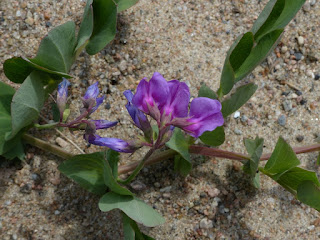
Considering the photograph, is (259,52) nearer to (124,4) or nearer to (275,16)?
(275,16)

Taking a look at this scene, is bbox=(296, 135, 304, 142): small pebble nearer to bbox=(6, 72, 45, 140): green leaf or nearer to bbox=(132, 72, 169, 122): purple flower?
bbox=(132, 72, 169, 122): purple flower

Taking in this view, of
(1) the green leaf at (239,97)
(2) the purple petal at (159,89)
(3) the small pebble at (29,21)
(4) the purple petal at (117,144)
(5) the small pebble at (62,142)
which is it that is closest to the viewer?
(2) the purple petal at (159,89)

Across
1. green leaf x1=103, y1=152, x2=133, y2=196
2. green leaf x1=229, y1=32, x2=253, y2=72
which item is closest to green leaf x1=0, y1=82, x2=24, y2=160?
green leaf x1=103, y1=152, x2=133, y2=196

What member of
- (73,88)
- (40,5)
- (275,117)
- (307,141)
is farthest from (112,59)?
(307,141)

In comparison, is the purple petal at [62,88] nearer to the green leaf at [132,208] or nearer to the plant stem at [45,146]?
the plant stem at [45,146]

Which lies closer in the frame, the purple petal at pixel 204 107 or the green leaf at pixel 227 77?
the purple petal at pixel 204 107

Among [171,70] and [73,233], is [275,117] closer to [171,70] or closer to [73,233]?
[171,70]

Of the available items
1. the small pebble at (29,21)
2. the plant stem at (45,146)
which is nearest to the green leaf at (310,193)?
the plant stem at (45,146)
